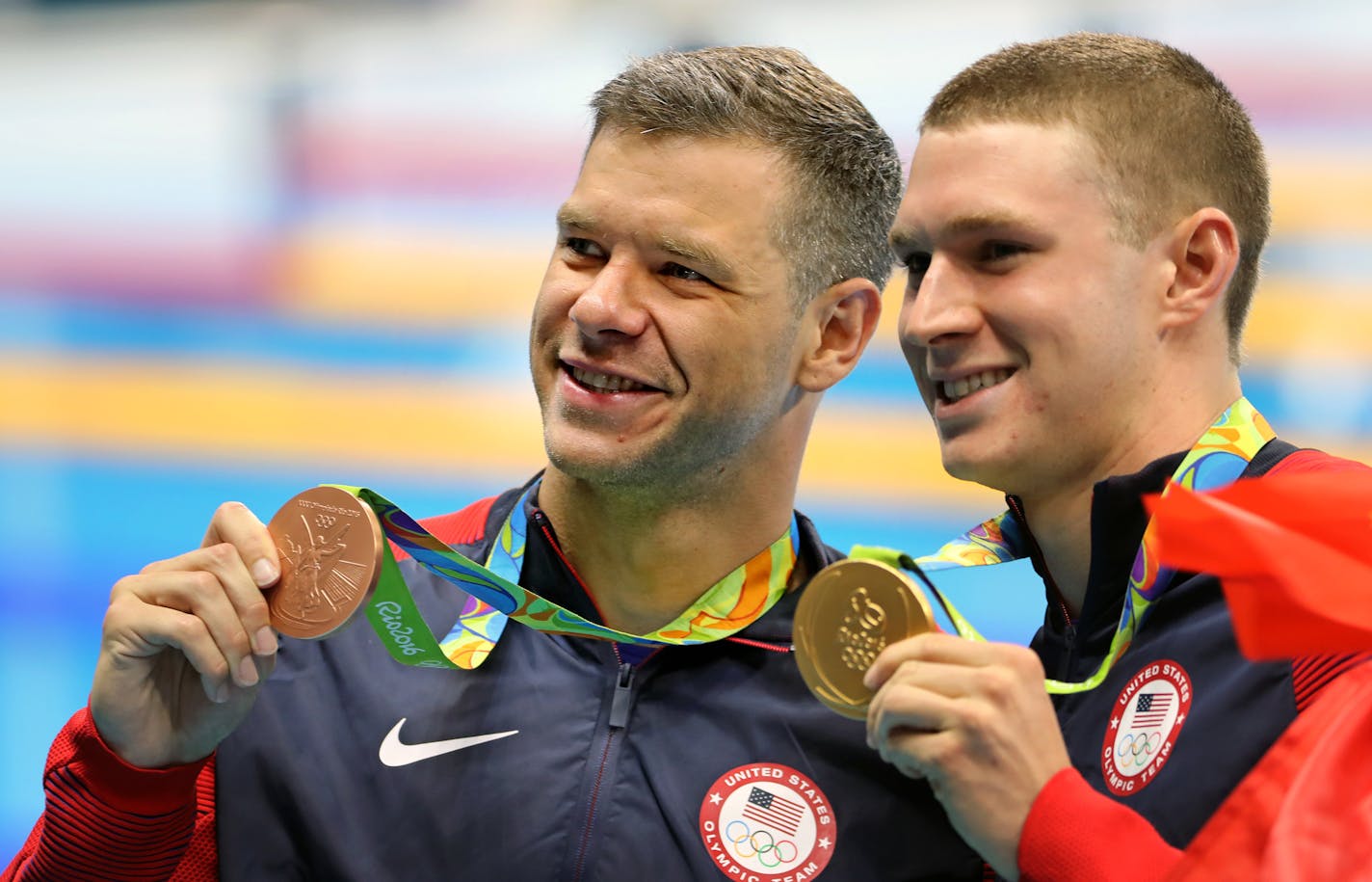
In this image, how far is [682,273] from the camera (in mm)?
2557

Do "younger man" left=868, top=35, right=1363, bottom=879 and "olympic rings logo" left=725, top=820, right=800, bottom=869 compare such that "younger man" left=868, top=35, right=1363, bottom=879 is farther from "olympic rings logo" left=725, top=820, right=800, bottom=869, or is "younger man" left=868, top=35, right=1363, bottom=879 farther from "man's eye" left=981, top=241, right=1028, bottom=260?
"olympic rings logo" left=725, top=820, right=800, bottom=869

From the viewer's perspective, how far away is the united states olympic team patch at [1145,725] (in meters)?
2.00

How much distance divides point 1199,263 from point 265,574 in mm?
1410

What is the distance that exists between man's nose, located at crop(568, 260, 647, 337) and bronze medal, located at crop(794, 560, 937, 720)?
0.65 meters

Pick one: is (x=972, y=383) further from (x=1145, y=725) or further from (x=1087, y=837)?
(x=1087, y=837)

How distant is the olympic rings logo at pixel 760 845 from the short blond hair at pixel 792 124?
88 cm

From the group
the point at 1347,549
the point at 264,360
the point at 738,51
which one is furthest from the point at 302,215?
the point at 1347,549

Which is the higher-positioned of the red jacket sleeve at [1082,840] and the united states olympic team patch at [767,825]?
the red jacket sleeve at [1082,840]

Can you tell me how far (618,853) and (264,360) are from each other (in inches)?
197

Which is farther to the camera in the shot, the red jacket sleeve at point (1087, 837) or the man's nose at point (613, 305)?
the man's nose at point (613, 305)

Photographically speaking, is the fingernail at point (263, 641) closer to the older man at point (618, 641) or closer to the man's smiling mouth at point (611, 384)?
the older man at point (618, 641)

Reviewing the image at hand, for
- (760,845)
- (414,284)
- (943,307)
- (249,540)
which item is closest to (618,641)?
(760,845)

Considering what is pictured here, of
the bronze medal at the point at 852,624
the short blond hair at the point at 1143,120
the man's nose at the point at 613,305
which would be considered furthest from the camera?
the man's nose at the point at 613,305

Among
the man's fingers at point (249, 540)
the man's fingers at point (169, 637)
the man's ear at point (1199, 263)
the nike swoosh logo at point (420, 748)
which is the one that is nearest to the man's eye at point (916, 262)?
the man's ear at point (1199, 263)
